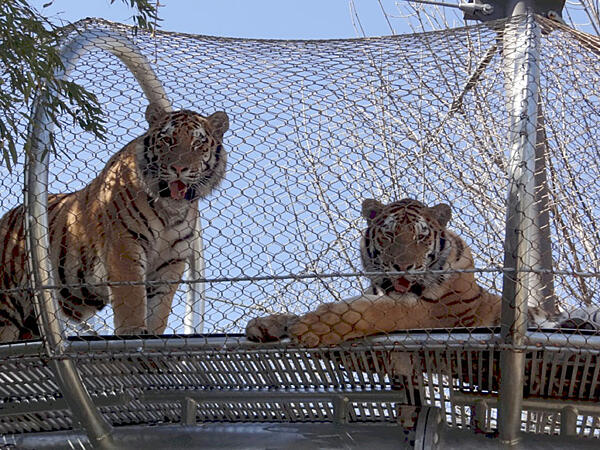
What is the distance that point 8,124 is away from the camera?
1.92 meters

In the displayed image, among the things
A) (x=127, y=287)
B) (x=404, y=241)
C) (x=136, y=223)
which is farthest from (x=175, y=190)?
(x=404, y=241)

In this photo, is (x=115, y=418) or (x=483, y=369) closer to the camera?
(x=483, y=369)

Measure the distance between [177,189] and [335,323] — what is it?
2.62 ft

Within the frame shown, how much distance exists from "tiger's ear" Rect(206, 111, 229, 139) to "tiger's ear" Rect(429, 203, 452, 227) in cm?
66

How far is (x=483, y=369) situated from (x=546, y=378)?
129mm

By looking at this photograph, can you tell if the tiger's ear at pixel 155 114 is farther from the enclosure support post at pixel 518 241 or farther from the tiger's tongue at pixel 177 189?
the enclosure support post at pixel 518 241

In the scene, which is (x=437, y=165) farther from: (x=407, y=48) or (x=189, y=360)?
(x=189, y=360)

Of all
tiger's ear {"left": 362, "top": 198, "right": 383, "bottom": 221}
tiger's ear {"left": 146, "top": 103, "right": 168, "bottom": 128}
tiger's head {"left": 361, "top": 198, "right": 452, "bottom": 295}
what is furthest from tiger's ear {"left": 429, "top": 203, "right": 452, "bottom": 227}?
tiger's ear {"left": 146, "top": 103, "right": 168, "bottom": 128}

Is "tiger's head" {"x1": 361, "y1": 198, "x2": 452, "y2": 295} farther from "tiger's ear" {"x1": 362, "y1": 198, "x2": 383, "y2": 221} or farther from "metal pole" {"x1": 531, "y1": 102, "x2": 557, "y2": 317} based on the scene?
"metal pole" {"x1": 531, "y1": 102, "x2": 557, "y2": 317}

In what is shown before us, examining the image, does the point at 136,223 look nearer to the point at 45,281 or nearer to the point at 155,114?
the point at 155,114

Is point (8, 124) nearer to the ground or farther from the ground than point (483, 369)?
farther from the ground

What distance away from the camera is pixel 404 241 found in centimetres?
210

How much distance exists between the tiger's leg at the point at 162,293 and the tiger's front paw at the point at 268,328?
Answer: 2.55 ft

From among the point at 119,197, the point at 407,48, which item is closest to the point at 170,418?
the point at 119,197
